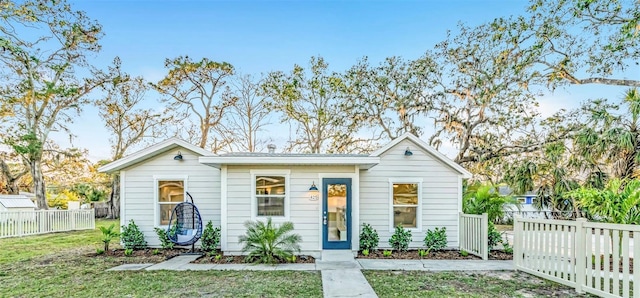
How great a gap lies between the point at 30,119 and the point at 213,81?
9.03 metres

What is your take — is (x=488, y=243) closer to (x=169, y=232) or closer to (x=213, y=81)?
(x=169, y=232)

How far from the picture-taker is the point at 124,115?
20.4 m

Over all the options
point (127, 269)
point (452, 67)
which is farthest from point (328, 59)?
point (127, 269)

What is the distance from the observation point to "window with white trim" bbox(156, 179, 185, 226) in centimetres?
929

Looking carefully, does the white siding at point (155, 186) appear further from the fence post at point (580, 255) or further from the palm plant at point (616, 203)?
the palm plant at point (616, 203)

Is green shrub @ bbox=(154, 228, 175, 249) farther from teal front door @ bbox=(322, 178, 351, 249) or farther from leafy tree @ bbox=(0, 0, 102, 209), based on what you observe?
leafy tree @ bbox=(0, 0, 102, 209)

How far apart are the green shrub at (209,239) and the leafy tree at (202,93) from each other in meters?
12.8

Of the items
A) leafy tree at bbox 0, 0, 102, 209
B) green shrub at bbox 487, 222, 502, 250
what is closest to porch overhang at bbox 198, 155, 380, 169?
green shrub at bbox 487, 222, 502, 250

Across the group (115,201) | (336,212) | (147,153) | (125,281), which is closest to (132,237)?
(147,153)

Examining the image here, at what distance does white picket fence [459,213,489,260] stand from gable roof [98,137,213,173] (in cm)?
663

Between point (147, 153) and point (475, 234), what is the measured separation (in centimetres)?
826

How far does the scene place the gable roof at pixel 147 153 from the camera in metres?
8.94

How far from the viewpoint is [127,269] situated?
6.75m

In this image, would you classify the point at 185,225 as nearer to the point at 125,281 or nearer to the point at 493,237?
the point at 125,281
